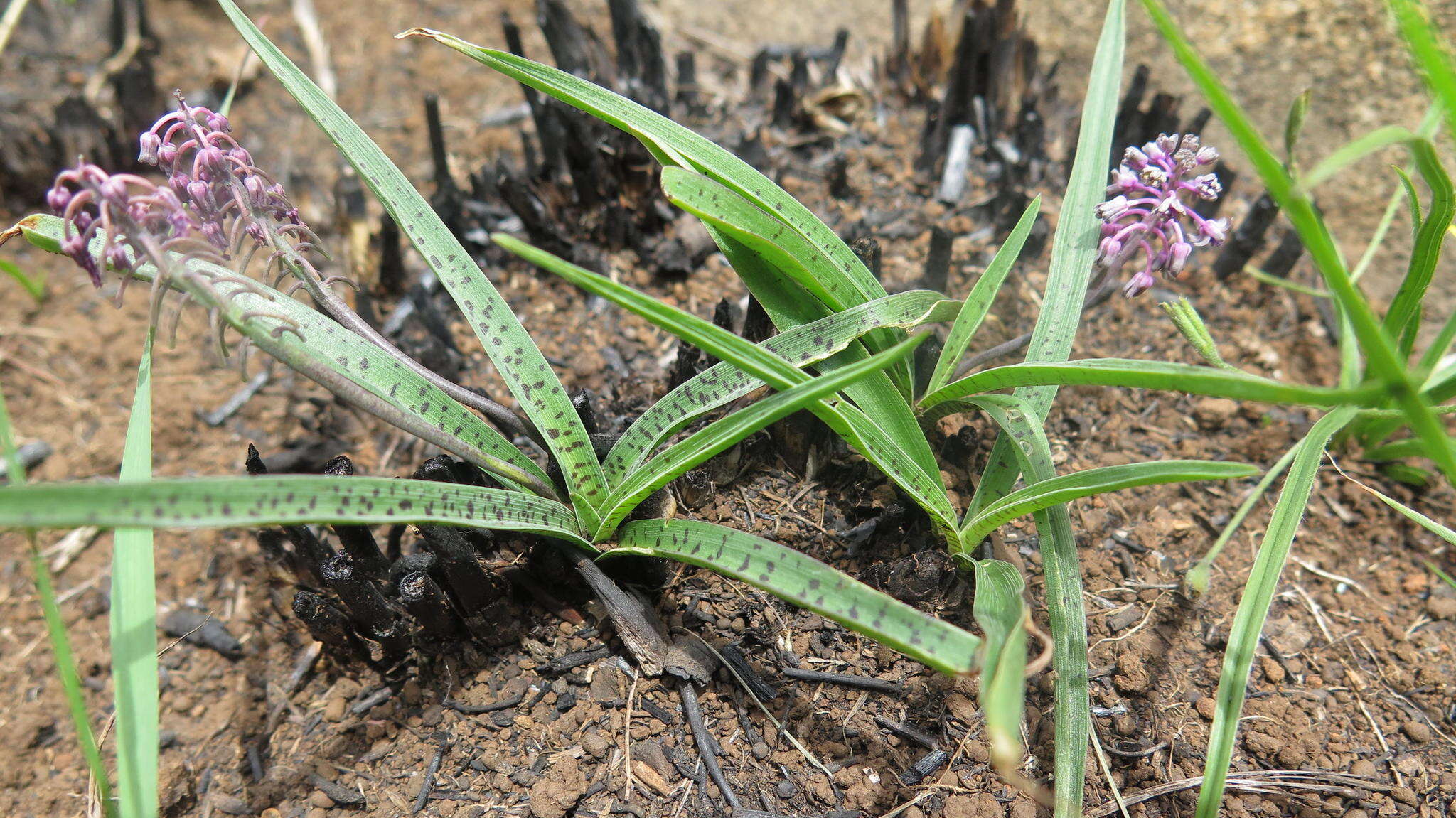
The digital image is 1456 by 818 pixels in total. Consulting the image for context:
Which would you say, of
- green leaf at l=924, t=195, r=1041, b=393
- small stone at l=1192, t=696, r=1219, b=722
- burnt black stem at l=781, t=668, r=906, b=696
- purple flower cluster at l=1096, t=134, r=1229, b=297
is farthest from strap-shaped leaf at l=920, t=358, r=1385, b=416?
small stone at l=1192, t=696, r=1219, b=722

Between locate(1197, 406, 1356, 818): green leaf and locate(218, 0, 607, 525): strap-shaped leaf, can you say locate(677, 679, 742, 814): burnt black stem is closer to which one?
locate(218, 0, 607, 525): strap-shaped leaf

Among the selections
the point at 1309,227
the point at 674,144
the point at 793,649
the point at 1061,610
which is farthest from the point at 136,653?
the point at 1309,227

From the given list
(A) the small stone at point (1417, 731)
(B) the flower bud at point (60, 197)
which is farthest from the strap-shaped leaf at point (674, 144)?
(A) the small stone at point (1417, 731)

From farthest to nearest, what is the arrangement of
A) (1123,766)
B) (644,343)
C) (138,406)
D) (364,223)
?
(364,223), (644,343), (1123,766), (138,406)

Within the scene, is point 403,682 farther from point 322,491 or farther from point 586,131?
point 586,131

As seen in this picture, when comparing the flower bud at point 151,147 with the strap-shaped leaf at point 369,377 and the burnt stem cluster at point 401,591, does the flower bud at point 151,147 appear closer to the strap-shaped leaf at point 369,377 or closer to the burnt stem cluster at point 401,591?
the strap-shaped leaf at point 369,377

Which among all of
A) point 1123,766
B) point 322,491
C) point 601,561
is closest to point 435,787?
point 601,561

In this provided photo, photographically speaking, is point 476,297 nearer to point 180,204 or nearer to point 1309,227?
point 180,204
